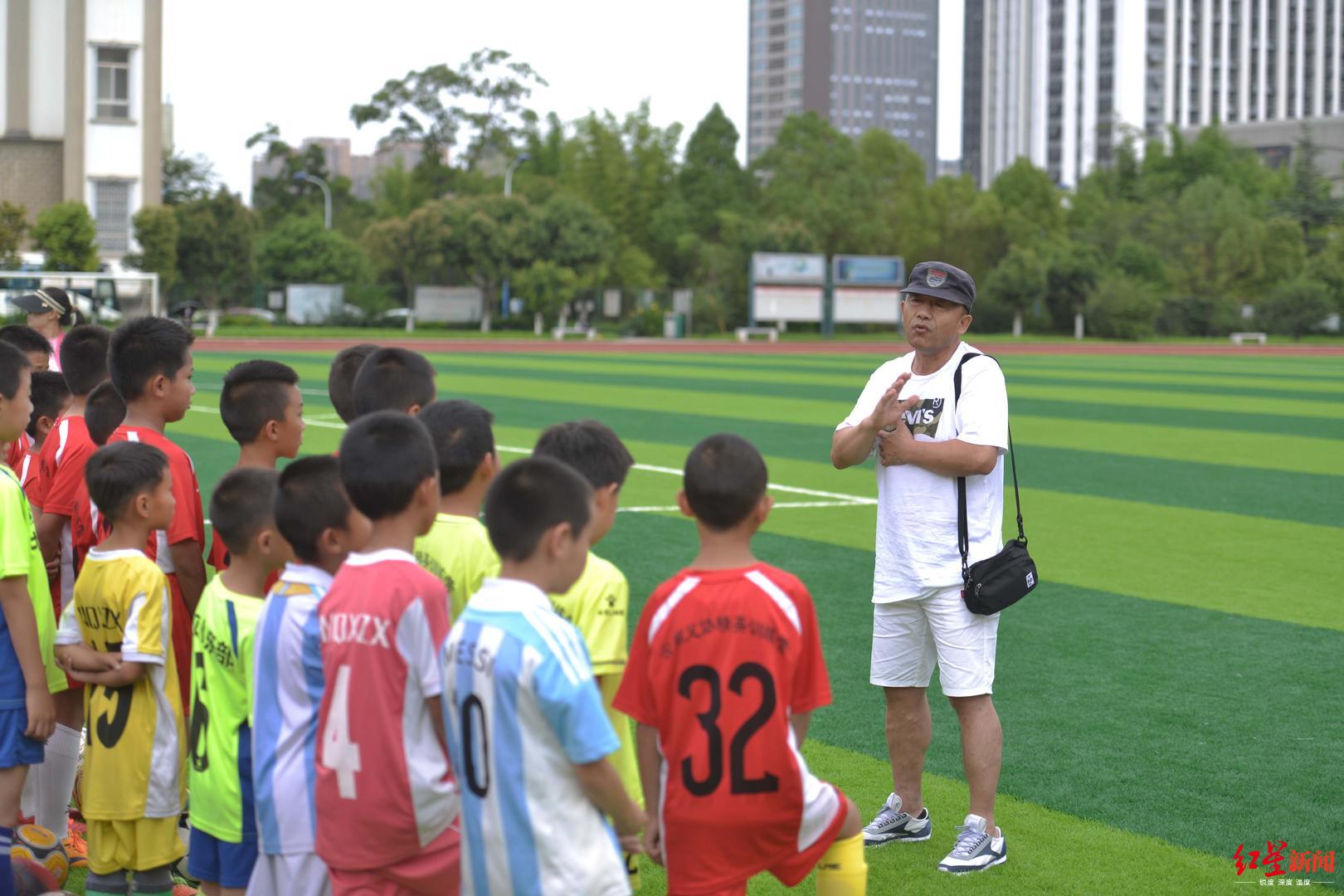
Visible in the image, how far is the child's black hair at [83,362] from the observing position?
5.87 m

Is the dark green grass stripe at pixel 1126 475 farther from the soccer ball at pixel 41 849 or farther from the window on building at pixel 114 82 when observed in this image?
the window on building at pixel 114 82

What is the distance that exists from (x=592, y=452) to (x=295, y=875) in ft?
3.95

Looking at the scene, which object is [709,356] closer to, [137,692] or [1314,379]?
[1314,379]

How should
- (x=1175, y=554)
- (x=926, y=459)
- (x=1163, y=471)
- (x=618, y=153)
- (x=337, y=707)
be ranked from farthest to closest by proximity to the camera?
(x=618, y=153)
(x=1163, y=471)
(x=1175, y=554)
(x=926, y=459)
(x=337, y=707)

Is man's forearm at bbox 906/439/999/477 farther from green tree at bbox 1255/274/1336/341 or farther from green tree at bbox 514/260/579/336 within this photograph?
green tree at bbox 1255/274/1336/341

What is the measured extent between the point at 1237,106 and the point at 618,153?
107100 millimetres

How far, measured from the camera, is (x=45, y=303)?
815 cm

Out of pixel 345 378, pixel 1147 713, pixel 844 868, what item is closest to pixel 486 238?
pixel 1147 713

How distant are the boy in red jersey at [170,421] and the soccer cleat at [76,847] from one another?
758mm

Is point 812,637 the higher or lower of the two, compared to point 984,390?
lower

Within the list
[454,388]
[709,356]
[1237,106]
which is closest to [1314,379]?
[709,356]

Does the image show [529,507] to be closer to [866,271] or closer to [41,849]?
[41,849]

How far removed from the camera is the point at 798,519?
11.7 m

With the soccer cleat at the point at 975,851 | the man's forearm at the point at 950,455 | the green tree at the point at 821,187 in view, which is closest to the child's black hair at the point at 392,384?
the man's forearm at the point at 950,455
